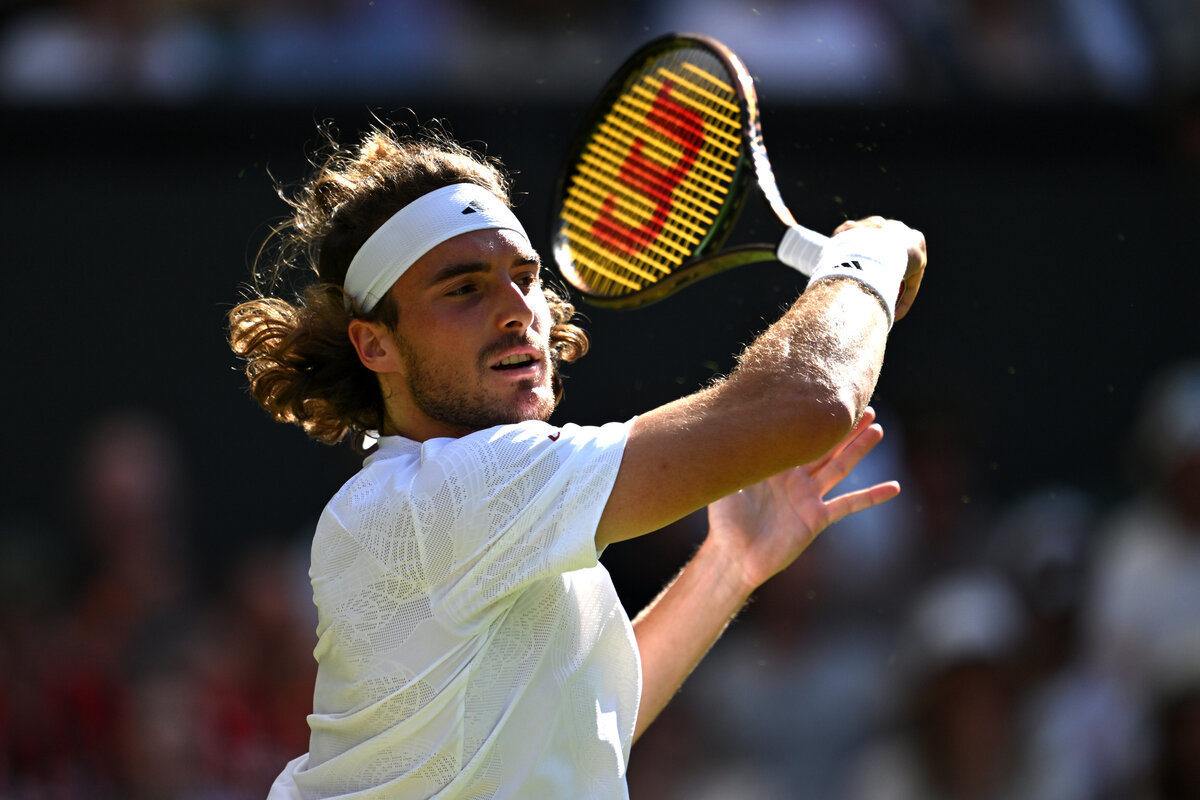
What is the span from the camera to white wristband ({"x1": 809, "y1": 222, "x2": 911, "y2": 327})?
2.42 m

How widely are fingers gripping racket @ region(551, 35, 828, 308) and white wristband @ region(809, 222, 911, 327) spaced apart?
30 centimetres

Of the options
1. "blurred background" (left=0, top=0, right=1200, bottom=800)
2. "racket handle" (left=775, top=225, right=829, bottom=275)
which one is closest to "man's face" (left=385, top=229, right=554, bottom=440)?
"racket handle" (left=775, top=225, right=829, bottom=275)

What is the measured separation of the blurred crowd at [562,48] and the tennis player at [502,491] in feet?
10.0

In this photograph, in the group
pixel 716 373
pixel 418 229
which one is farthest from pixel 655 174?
pixel 716 373

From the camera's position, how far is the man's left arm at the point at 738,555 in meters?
2.90

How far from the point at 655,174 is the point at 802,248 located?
1.92 feet

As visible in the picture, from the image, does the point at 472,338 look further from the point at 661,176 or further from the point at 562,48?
the point at 562,48

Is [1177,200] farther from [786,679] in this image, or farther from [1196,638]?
[786,679]

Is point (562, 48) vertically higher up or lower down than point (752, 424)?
lower down

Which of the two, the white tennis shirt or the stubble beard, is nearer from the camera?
the white tennis shirt

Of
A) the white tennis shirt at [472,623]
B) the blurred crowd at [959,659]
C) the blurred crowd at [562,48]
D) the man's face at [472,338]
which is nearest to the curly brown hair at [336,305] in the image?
the man's face at [472,338]

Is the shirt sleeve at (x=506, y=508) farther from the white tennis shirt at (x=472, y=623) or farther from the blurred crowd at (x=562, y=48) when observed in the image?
the blurred crowd at (x=562, y=48)

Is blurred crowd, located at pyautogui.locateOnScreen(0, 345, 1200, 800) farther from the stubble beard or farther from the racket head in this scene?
the stubble beard

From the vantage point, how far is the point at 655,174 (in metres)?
3.13
